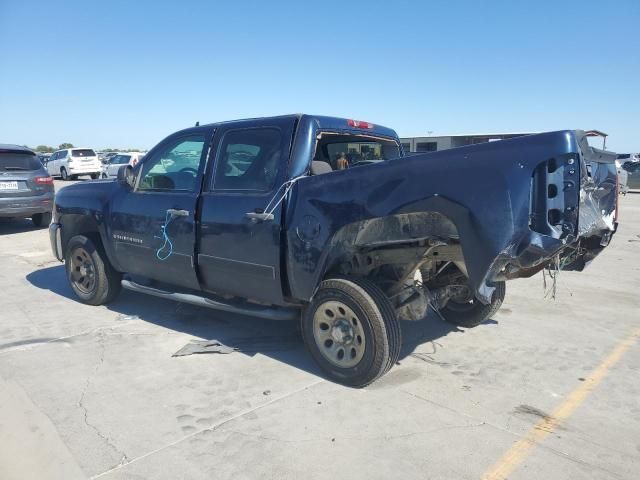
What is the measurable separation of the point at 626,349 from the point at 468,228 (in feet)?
8.65

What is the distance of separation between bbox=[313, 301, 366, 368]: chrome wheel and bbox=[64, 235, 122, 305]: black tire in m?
2.92

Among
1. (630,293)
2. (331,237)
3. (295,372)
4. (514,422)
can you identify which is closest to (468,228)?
(331,237)

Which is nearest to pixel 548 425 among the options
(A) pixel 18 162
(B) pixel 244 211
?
(B) pixel 244 211

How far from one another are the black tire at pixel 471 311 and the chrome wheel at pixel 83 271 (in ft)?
12.9

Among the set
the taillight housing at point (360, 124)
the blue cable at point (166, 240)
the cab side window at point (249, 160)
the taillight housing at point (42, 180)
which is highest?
the taillight housing at point (360, 124)

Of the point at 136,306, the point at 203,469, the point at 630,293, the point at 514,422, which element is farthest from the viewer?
the point at 630,293

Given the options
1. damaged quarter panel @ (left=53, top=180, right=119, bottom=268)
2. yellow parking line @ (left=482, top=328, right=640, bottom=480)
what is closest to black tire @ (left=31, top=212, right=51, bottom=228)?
damaged quarter panel @ (left=53, top=180, right=119, bottom=268)

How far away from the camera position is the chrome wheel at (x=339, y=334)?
3.74m

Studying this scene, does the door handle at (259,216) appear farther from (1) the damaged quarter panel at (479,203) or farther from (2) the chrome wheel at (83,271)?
(2) the chrome wheel at (83,271)

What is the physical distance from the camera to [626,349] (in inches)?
180

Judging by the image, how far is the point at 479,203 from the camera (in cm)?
300

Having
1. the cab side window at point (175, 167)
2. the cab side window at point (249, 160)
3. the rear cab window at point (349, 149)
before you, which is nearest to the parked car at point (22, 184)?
the cab side window at point (175, 167)

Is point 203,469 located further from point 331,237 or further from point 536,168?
point 536,168

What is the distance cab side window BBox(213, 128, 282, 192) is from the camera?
412 cm
